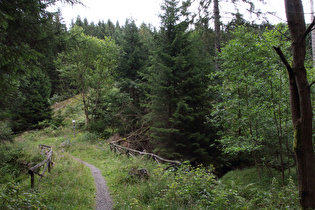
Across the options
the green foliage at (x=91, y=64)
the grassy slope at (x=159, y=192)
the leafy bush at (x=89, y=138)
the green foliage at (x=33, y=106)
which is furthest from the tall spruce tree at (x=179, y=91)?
the green foliage at (x=33, y=106)

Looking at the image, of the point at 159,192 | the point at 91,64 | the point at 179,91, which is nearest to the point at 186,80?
the point at 179,91

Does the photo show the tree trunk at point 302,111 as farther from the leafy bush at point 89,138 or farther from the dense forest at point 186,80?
the leafy bush at point 89,138

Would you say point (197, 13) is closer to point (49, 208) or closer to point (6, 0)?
point (6, 0)

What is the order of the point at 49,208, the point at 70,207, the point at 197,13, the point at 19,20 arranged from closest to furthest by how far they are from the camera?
the point at 49,208, the point at 70,207, the point at 19,20, the point at 197,13

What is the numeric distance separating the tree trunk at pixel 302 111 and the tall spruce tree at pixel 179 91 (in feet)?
23.8

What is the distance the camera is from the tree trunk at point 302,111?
3941 mm

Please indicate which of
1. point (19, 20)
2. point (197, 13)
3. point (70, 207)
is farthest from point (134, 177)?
point (197, 13)

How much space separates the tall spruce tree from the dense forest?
67 millimetres

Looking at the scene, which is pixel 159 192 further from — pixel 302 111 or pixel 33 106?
pixel 33 106

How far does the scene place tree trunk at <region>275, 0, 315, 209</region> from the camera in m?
3.94

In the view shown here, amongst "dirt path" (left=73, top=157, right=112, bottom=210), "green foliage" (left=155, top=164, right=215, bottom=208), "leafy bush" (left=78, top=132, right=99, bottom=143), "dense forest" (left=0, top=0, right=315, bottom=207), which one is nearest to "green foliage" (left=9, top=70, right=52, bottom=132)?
"dense forest" (left=0, top=0, right=315, bottom=207)

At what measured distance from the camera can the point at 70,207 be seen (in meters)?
5.02

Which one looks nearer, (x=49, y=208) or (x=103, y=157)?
(x=49, y=208)

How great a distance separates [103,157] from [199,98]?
25.9ft
